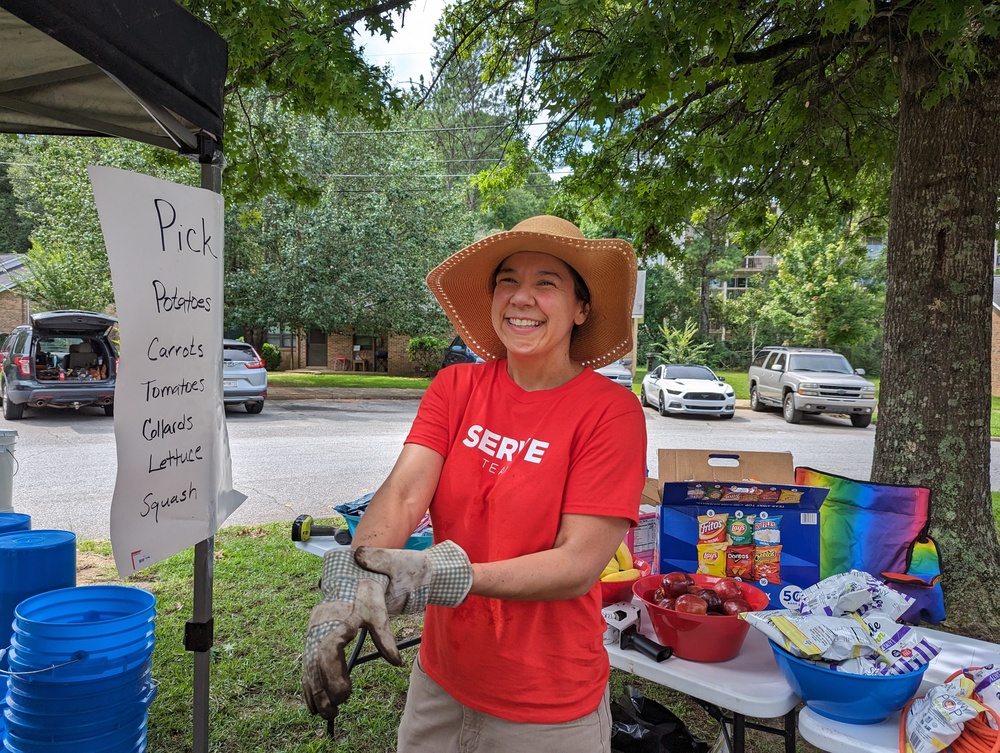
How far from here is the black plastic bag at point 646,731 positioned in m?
2.38

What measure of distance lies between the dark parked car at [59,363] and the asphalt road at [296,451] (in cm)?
46

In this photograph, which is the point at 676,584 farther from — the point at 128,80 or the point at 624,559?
the point at 128,80

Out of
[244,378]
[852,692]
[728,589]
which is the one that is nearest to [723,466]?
[728,589]

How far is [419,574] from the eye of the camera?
113cm

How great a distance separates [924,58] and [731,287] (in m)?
46.3

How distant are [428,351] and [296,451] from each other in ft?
51.2

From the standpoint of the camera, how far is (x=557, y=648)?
4.87 ft

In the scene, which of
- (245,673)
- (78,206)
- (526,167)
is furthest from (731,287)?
(245,673)

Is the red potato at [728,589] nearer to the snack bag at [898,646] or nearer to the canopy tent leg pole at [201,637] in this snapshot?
the snack bag at [898,646]

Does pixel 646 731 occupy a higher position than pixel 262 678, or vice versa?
pixel 646 731

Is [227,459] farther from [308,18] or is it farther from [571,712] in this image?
[308,18]

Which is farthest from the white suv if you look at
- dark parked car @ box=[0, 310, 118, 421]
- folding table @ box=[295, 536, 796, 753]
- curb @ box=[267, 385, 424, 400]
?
folding table @ box=[295, 536, 796, 753]

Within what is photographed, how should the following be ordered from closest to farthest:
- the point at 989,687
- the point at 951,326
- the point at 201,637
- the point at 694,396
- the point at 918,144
Answer: the point at 989,687
the point at 201,637
the point at 951,326
the point at 918,144
the point at 694,396

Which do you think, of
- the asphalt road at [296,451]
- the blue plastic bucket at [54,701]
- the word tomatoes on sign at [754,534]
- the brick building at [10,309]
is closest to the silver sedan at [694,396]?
the asphalt road at [296,451]
